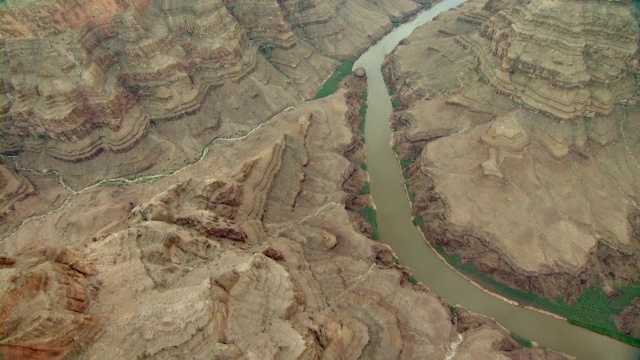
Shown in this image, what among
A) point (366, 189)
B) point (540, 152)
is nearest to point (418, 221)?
point (366, 189)

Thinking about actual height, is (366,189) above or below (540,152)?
below

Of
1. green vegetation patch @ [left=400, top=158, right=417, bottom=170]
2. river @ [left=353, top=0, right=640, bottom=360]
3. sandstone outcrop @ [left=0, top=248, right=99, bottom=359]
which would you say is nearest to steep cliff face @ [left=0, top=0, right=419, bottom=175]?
river @ [left=353, top=0, right=640, bottom=360]

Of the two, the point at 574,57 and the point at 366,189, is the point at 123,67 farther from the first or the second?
the point at 574,57

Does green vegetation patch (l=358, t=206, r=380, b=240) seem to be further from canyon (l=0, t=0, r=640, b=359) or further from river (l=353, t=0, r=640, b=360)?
river (l=353, t=0, r=640, b=360)

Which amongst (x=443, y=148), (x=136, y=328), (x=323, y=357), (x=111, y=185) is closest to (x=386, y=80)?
(x=443, y=148)

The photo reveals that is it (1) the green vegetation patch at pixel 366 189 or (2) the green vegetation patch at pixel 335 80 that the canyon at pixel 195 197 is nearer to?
(1) the green vegetation patch at pixel 366 189

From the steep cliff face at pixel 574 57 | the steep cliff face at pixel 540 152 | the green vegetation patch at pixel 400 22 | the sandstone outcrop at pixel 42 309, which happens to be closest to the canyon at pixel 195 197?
the sandstone outcrop at pixel 42 309
